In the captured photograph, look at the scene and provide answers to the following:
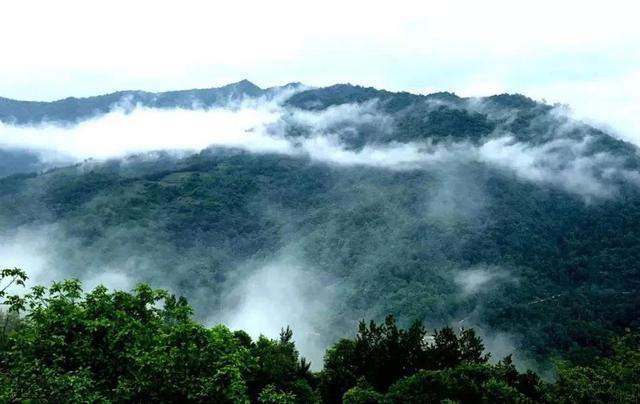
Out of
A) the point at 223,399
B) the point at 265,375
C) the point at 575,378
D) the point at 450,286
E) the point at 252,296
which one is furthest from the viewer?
the point at 252,296

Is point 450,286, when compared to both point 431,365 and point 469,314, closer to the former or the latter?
point 469,314

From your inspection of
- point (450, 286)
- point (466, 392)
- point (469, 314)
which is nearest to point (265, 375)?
point (466, 392)

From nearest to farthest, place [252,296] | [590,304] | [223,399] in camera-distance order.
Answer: [223,399]
[590,304]
[252,296]

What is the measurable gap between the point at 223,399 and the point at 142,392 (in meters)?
3.05

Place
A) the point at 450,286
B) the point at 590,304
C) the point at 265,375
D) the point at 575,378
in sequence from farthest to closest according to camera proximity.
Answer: the point at 450,286, the point at 590,304, the point at 265,375, the point at 575,378

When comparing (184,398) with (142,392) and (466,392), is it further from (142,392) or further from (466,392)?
(466,392)

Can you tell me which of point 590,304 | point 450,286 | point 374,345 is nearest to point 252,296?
point 450,286

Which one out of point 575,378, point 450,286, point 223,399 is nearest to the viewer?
point 223,399

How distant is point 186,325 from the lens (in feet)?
70.1

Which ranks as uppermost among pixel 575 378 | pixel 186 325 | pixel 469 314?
pixel 186 325

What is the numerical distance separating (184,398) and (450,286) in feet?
553

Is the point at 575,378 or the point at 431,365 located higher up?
the point at 575,378

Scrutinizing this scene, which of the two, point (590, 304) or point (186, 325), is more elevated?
point (186, 325)

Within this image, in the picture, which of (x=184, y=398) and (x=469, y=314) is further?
(x=469, y=314)
